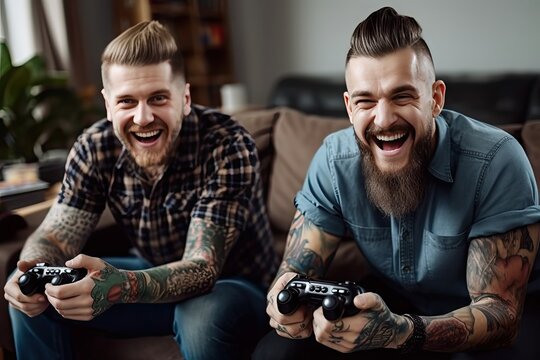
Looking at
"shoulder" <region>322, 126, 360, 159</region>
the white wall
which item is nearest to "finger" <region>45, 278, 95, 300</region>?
"shoulder" <region>322, 126, 360, 159</region>

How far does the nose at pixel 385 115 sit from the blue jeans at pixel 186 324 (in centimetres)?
50

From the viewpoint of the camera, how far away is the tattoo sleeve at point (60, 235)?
4.46ft

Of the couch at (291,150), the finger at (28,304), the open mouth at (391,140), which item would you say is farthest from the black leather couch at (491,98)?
the finger at (28,304)

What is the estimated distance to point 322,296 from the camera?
3.20ft

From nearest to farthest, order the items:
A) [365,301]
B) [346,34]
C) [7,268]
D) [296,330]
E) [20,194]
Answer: [365,301] → [296,330] → [7,268] → [20,194] → [346,34]

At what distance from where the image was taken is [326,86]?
94.7 inches

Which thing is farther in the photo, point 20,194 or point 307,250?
point 20,194

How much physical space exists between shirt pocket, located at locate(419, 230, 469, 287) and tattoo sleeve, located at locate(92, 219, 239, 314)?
17.0 inches

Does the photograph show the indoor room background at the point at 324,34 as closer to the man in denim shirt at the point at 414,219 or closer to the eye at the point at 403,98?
the man in denim shirt at the point at 414,219

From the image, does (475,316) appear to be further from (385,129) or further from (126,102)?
(126,102)

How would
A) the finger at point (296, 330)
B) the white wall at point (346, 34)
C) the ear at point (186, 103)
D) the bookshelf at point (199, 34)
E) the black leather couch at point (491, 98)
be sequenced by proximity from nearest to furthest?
the finger at point (296, 330) < the ear at point (186, 103) < the black leather couch at point (491, 98) < the white wall at point (346, 34) < the bookshelf at point (199, 34)

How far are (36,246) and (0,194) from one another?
46 cm

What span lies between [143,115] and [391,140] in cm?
55

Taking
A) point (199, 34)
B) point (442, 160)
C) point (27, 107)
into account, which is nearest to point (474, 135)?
point (442, 160)
